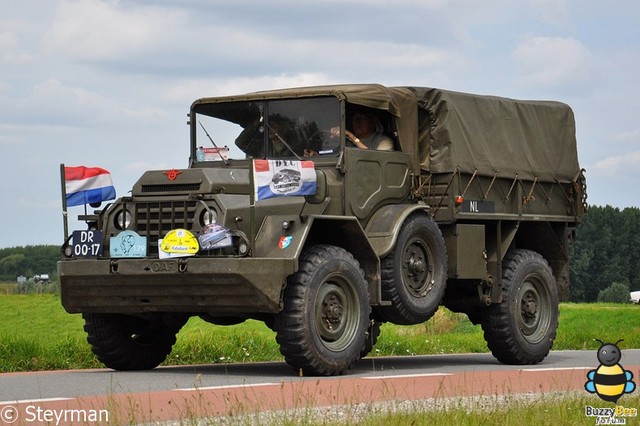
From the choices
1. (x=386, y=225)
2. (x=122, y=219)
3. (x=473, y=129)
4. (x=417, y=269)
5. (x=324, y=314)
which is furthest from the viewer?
(x=473, y=129)

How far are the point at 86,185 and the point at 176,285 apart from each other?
67.9 inches

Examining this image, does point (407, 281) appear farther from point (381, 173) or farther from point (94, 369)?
point (94, 369)

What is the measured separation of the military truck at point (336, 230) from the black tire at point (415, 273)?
0.02 m

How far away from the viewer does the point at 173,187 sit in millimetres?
14523

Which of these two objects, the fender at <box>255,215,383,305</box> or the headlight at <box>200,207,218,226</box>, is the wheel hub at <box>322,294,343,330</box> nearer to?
the fender at <box>255,215,383,305</box>

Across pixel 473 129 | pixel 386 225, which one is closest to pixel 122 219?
pixel 386 225

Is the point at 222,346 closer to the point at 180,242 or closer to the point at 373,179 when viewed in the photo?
the point at 373,179

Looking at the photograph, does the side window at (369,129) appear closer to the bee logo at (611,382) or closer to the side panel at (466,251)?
the side panel at (466,251)

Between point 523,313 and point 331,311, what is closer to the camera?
point 331,311

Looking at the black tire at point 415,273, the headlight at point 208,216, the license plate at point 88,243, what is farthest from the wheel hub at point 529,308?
the license plate at point 88,243

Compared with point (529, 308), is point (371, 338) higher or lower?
lower

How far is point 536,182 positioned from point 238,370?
5.38 meters

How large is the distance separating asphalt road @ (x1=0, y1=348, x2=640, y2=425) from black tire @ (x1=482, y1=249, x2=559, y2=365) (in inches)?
16.1

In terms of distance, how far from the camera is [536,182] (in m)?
18.8
